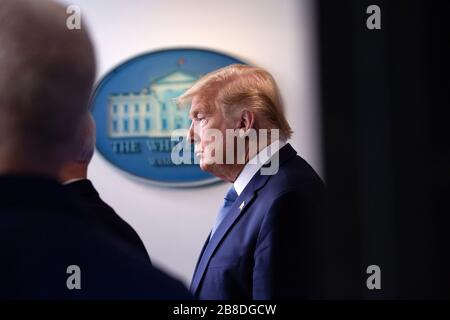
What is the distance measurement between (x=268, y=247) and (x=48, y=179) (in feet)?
1.45

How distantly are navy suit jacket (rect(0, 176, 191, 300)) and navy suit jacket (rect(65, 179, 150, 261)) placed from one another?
1.19 feet

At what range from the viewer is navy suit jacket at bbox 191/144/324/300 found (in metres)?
0.86

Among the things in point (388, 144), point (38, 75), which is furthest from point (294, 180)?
point (38, 75)

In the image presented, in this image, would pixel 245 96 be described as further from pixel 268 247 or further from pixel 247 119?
pixel 268 247

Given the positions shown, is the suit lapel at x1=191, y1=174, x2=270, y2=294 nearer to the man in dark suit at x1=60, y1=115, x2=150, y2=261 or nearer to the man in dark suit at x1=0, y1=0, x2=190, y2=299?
the man in dark suit at x1=60, y1=115, x2=150, y2=261

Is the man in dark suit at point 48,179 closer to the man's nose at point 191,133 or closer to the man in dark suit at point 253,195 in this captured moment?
the man in dark suit at point 253,195

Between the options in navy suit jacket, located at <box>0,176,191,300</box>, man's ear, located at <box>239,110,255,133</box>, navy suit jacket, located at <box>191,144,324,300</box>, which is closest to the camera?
navy suit jacket, located at <box>0,176,191,300</box>

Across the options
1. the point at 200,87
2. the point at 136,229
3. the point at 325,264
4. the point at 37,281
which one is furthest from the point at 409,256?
the point at 136,229

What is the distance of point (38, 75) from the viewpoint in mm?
576

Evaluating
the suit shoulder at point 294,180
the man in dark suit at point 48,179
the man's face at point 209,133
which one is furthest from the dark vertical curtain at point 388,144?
the man's face at point 209,133

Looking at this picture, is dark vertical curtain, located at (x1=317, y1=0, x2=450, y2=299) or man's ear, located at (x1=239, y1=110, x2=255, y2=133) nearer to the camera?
dark vertical curtain, located at (x1=317, y1=0, x2=450, y2=299)

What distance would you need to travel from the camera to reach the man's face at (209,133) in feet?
3.24

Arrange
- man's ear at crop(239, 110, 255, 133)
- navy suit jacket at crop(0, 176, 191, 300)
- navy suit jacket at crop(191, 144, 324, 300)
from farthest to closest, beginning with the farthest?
man's ear at crop(239, 110, 255, 133) < navy suit jacket at crop(191, 144, 324, 300) < navy suit jacket at crop(0, 176, 191, 300)

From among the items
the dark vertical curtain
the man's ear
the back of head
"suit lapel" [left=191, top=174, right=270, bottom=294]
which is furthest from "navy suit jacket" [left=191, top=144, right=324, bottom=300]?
the back of head
